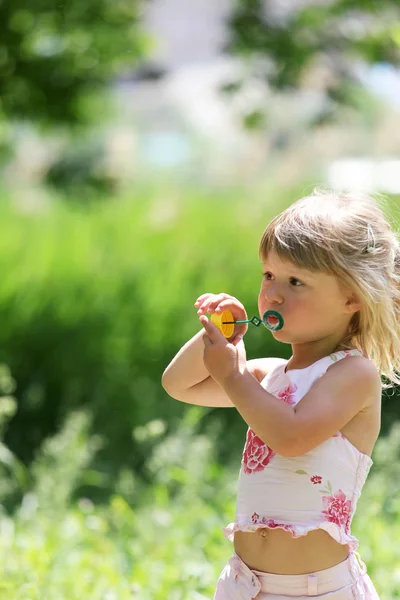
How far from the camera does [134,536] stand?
3674 mm

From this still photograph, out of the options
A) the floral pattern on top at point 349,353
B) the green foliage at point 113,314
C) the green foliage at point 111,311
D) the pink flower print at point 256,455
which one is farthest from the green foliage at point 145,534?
the floral pattern on top at point 349,353

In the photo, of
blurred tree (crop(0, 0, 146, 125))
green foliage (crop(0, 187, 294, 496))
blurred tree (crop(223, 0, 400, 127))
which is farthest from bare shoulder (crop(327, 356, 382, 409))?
blurred tree (crop(0, 0, 146, 125))

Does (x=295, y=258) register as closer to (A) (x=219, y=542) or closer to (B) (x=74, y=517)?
(A) (x=219, y=542)

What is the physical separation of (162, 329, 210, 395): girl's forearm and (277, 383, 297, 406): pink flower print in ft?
0.67

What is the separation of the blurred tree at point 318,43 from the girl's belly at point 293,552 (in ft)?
11.8

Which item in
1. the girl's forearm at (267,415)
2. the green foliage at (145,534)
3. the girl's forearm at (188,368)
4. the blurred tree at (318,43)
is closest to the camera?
the girl's forearm at (267,415)

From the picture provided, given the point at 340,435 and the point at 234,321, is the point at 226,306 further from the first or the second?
the point at 340,435

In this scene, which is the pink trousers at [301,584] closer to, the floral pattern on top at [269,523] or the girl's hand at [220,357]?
the floral pattern on top at [269,523]

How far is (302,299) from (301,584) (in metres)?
0.56

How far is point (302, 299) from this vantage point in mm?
1917

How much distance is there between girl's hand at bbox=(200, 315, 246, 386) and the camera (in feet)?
6.07

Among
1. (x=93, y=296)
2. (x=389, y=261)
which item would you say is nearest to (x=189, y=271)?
(x=93, y=296)

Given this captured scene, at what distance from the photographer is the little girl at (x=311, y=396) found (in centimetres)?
185

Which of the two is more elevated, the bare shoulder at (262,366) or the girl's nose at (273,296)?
the girl's nose at (273,296)
